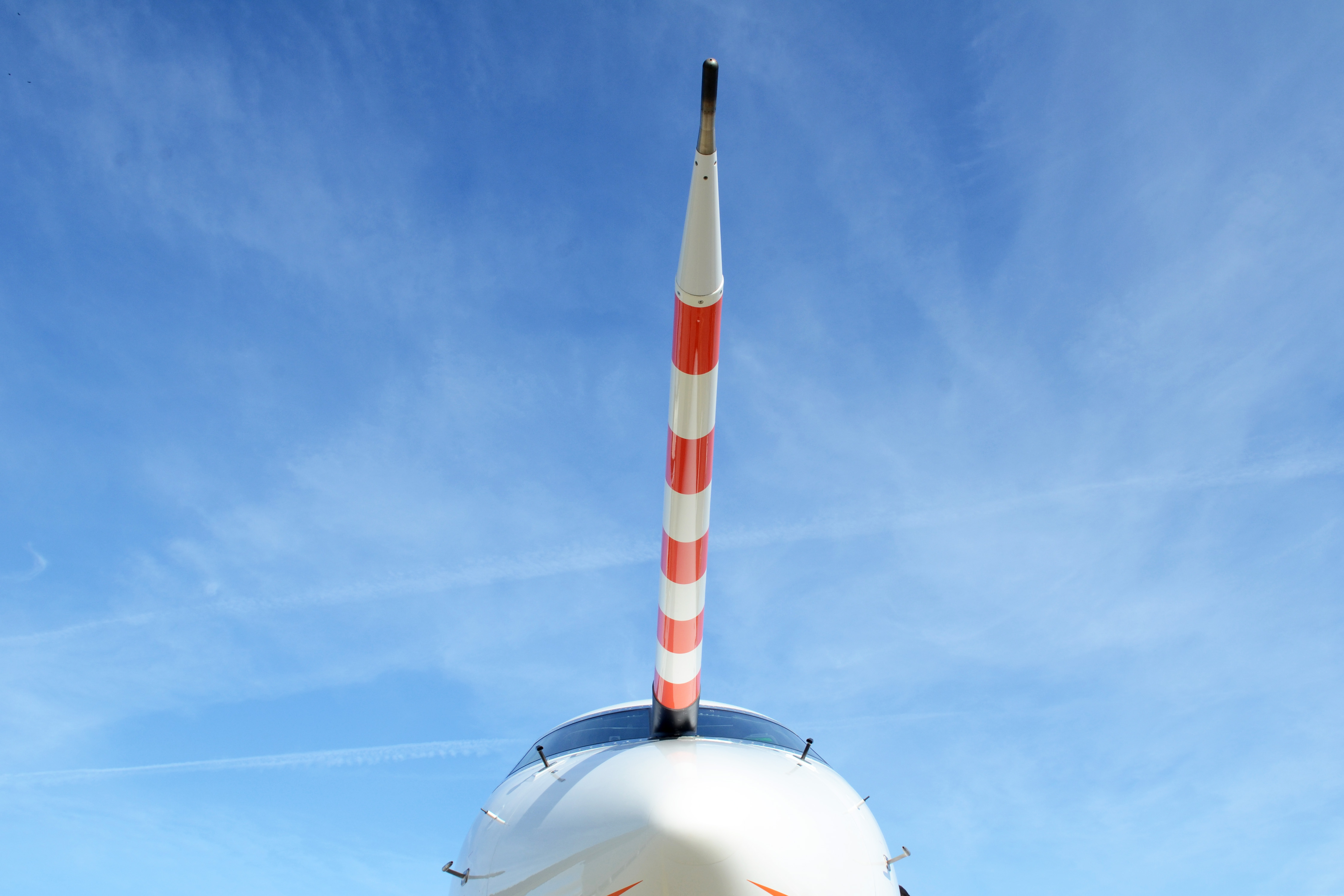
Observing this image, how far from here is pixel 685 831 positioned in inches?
187

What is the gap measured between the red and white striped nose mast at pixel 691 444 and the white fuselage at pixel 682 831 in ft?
2.52

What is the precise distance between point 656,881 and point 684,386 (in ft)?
11.5

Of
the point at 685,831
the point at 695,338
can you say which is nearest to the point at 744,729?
the point at 685,831

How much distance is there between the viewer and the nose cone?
15.5 ft

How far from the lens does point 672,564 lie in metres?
6.82

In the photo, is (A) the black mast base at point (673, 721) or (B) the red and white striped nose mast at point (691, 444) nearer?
(B) the red and white striped nose mast at point (691, 444)

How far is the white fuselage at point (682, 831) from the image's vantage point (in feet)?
15.5

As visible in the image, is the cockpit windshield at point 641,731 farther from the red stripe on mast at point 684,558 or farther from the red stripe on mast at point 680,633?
the red stripe on mast at point 684,558

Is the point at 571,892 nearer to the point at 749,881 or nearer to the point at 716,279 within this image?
the point at 749,881

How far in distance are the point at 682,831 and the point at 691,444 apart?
290 cm

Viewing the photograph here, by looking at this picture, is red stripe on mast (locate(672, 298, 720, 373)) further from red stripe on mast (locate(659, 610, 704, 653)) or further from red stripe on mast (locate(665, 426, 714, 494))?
red stripe on mast (locate(659, 610, 704, 653))

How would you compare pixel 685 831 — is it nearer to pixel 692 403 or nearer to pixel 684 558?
pixel 684 558

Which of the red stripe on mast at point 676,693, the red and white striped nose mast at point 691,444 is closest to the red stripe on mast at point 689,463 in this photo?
the red and white striped nose mast at point 691,444

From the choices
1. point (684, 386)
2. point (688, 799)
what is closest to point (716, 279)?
point (684, 386)
